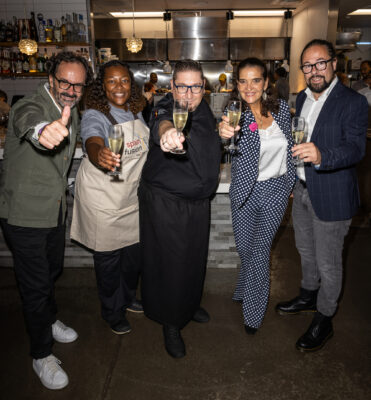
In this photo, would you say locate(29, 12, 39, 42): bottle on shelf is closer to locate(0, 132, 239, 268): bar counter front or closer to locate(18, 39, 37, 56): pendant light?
locate(18, 39, 37, 56): pendant light

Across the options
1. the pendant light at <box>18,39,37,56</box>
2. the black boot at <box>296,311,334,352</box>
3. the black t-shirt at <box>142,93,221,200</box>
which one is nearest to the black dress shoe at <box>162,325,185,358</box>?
the black boot at <box>296,311,334,352</box>

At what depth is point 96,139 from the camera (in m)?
1.97

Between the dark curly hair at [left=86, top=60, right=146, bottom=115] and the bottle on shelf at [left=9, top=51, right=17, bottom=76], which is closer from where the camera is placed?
the dark curly hair at [left=86, top=60, right=146, bottom=115]

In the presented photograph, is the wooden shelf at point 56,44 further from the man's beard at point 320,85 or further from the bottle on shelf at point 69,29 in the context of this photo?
the man's beard at point 320,85

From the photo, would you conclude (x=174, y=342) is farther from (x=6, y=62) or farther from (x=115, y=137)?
(x=6, y=62)

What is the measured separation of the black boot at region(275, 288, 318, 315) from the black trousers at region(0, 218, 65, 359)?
1.72 metres

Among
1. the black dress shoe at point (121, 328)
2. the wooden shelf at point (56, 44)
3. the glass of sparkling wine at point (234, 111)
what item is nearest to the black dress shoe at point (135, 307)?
the black dress shoe at point (121, 328)

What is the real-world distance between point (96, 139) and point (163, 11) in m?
8.31

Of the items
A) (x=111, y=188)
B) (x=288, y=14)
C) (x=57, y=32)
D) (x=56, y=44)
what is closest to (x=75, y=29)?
(x=57, y=32)

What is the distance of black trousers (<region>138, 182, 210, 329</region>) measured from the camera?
6.89 ft

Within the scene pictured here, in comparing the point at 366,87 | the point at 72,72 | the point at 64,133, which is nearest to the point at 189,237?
the point at 64,133

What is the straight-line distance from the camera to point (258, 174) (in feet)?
7.23

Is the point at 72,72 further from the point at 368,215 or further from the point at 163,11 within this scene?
the point at 163,11

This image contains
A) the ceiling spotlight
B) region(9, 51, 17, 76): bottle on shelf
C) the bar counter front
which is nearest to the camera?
the bar counter front
